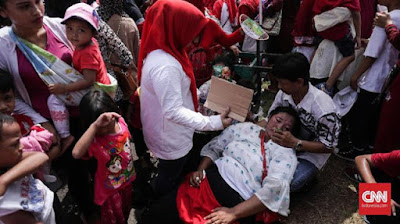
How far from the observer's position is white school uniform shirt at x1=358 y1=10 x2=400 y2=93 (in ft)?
9.53

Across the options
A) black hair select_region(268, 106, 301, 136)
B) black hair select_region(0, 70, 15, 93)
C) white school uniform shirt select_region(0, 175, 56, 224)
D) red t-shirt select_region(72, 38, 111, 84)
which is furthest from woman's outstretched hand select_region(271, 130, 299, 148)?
black hair select_region(0, 70, 15, 93)

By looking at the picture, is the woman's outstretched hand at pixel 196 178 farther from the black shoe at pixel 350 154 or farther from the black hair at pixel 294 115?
the black shoe at pixel 350 154

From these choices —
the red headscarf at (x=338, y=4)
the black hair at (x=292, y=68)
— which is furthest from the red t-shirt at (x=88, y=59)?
the red headscarf at (x=338, y=4)

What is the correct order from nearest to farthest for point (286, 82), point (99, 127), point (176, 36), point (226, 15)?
point (99, 127)
point (176, 36)
point (286, 82)
point (226, 15)

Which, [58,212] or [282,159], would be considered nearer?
[58,212]

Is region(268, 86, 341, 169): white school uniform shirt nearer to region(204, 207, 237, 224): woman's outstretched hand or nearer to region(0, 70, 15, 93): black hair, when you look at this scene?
region(204, 207, 237, 224): woman's outstretched hand

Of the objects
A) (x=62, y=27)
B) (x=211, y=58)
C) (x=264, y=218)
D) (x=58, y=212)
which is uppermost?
(x=62, y=27)

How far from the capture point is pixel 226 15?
14.9 feet

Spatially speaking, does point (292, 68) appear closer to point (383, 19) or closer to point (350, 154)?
point (383, 19)

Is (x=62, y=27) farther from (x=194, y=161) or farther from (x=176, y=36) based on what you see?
(x=194, y=161)

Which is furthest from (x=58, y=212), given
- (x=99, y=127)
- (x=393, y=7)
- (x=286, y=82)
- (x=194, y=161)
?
(x=393, y=7)

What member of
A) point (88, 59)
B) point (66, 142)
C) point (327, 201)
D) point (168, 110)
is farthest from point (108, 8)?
point (327, 201)

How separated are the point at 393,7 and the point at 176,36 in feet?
6.99

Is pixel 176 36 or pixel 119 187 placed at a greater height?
pixel 176 36
